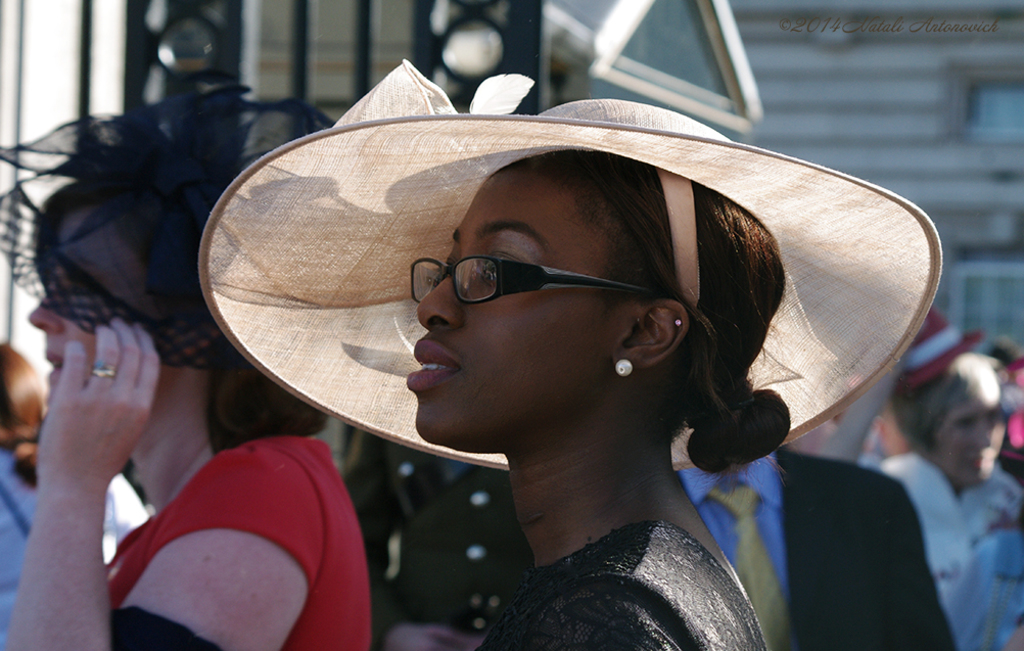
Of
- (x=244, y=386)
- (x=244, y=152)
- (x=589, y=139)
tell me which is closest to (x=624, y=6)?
(x=244, y=152)

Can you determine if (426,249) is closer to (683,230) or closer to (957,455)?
(683,230)

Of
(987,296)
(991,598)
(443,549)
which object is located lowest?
(987,296)

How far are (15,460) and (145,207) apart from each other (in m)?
1.37

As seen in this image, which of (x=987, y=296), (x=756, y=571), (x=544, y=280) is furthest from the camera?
(x=987, y=296)

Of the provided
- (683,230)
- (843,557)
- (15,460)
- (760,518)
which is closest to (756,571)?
(760,518)

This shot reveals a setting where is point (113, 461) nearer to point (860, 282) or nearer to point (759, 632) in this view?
point (759, 632)

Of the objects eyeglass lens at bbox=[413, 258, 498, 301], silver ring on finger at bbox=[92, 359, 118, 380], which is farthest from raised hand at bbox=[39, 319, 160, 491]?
eyeglass lens at bbox=[413, 258, 498, 301]

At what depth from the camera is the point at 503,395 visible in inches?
47.6

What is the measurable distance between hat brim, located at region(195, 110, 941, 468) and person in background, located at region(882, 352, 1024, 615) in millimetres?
2741

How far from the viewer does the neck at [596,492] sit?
1179 millimetres

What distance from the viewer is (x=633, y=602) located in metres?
0.94

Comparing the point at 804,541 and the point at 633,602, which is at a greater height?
the point at 633,602

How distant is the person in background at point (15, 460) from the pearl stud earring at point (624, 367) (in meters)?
1.69

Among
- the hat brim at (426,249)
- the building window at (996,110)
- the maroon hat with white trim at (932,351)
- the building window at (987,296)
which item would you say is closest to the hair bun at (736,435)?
the hat brim at (426,249)
